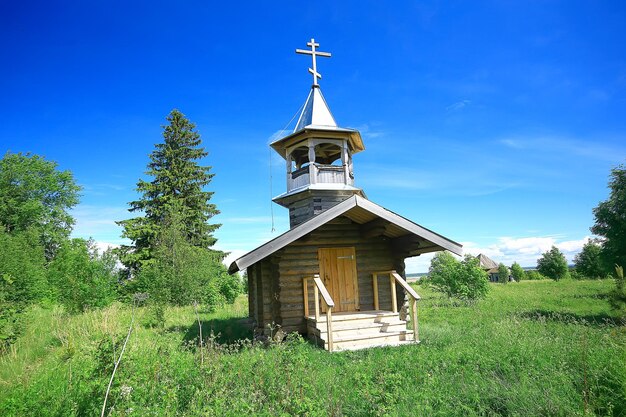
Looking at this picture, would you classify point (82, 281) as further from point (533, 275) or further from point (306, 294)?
point (533, 275)

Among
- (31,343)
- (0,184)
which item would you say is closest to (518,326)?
(31,343)

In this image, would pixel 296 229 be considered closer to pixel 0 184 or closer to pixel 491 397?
pixel 491 397

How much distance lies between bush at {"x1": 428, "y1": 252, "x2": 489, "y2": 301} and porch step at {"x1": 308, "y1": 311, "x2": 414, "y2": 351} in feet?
41.7

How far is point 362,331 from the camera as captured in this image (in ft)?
31.7

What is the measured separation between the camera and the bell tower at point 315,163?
1262 centimetres

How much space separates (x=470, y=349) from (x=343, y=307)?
4.16 metres

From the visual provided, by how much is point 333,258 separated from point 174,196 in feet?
67.2

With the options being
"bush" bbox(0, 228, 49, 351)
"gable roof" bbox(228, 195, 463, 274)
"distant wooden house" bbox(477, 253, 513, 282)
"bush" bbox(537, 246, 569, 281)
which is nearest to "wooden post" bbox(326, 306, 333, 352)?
"gable roof" bbox(228, 195, 463, 274)

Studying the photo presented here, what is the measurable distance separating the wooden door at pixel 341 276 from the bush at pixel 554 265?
44.1 metres

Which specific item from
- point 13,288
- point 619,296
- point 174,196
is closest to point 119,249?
point 174,196

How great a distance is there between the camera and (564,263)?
45.2 m

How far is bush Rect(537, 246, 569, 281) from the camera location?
147 feet

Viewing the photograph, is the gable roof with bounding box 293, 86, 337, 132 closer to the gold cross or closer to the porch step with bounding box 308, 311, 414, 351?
the gold cross

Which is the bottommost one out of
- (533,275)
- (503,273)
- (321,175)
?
(533,275)
